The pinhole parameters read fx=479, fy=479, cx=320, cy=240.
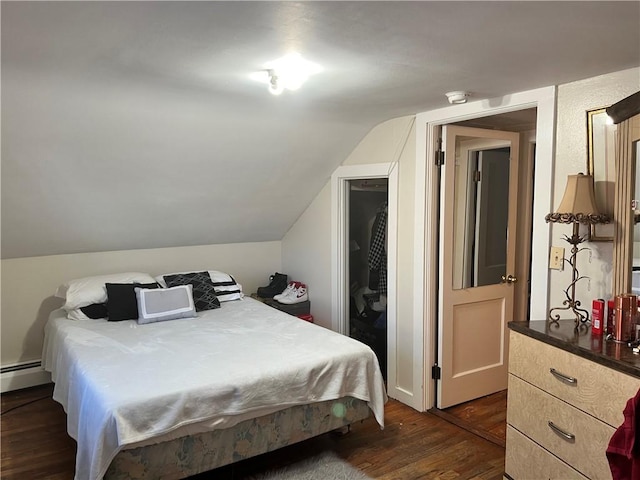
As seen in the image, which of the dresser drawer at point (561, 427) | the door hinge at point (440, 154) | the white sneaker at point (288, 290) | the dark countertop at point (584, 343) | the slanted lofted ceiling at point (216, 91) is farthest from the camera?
the white sneaker at point (288, 290)

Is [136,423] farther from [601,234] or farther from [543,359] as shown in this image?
[601,234]

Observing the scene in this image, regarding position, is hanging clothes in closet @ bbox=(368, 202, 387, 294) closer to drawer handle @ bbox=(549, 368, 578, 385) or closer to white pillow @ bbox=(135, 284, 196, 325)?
white pillow @ bbox=(135, 284, 196, 325)

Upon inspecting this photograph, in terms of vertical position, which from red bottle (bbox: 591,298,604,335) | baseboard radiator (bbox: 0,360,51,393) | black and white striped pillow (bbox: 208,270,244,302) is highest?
red bottle (bbox: 591,298,604,335)

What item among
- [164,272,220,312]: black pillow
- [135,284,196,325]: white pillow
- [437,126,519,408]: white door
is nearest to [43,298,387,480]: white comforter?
[135,284,196,325]: white pillow

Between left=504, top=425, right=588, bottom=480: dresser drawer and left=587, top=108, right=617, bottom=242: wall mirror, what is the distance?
104 centimetres

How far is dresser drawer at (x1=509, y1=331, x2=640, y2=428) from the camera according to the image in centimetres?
182

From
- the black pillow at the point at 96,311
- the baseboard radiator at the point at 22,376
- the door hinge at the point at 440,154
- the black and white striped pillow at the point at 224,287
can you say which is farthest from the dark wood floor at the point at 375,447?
the door hinge at the point at 440,154

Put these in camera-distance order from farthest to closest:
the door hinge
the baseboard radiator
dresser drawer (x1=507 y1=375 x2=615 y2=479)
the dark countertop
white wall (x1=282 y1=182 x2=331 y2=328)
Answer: white wall (x1=282 y1=182 x2=331 y2=328) → the baseboard radiator → the door hinge → dresser drawer (x1=507 y1=375 x2=615 y2=479) → the dark countertop

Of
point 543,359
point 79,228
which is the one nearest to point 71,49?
point 79,228

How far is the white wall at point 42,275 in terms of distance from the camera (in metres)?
3.64

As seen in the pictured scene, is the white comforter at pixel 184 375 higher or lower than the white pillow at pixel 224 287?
lower

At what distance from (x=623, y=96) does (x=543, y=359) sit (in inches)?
A: 50.3

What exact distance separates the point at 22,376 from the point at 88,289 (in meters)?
0.92

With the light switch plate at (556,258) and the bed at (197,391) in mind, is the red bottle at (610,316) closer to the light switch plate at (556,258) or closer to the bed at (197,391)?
the light switch plate at (556,258)
